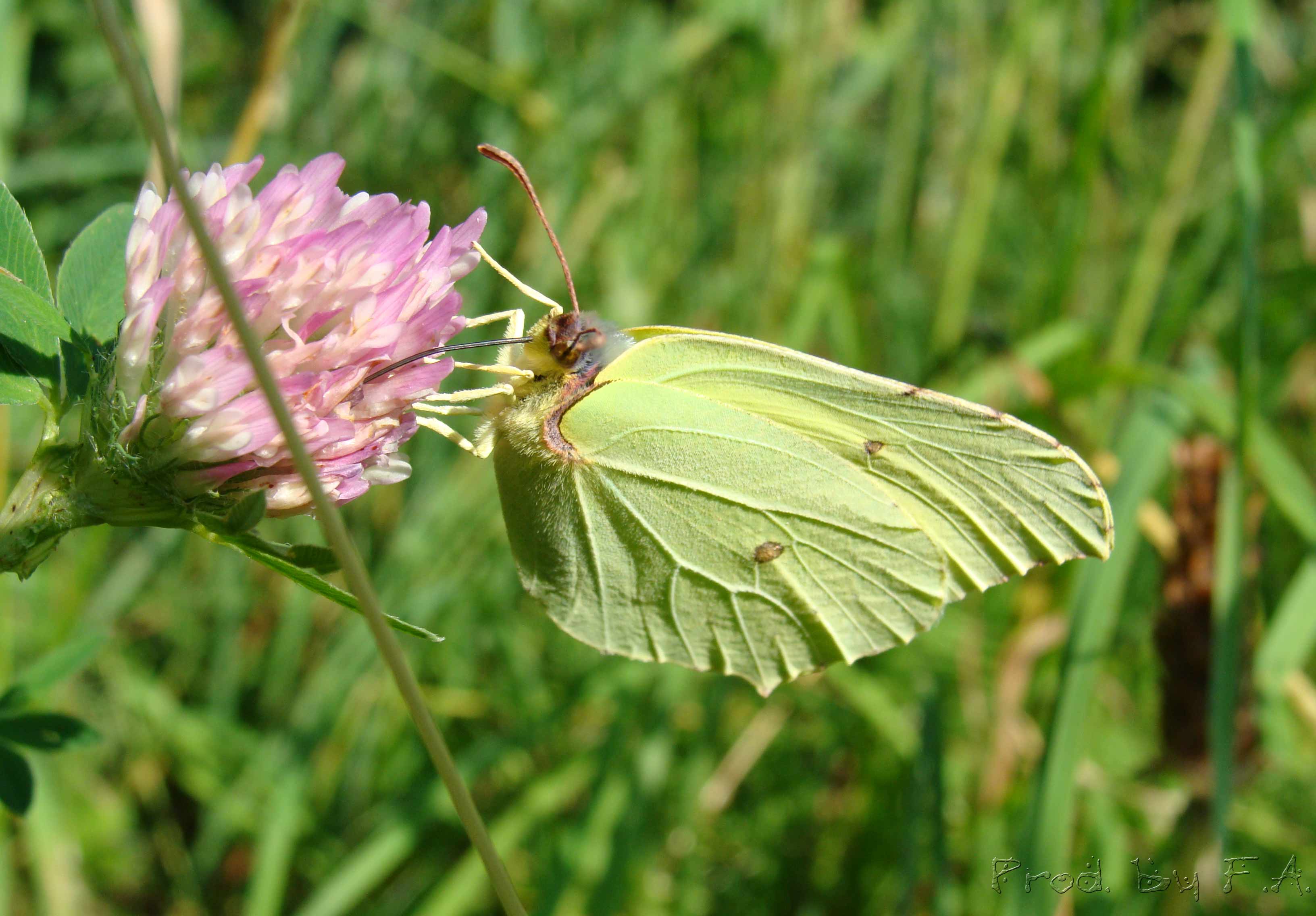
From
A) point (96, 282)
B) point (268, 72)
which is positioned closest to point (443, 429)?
point (96, 282)

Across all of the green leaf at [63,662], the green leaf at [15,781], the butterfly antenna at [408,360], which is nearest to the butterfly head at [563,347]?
the butterfly antenna at [408,360]

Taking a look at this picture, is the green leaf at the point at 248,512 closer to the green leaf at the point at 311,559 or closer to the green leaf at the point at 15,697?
the green leaf at the point at 311,559

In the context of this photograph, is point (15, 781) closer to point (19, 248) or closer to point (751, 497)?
point (19, 248)

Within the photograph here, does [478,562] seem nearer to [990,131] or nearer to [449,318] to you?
[449,318]

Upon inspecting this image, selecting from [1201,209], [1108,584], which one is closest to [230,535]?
[1108,584]

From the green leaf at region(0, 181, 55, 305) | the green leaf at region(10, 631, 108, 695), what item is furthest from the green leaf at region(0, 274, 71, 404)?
the green leaf at region(10, 631, 108, 695)

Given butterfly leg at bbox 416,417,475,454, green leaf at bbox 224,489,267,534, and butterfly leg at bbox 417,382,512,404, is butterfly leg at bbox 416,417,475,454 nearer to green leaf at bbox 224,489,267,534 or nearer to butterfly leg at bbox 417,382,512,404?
butterfly leg at bbox 417,382,512,404

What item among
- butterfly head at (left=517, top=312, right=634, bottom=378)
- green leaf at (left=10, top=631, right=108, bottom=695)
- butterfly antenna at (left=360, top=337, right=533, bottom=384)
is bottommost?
green leaf at (left=10, top=631, right=108, bottom=695)
